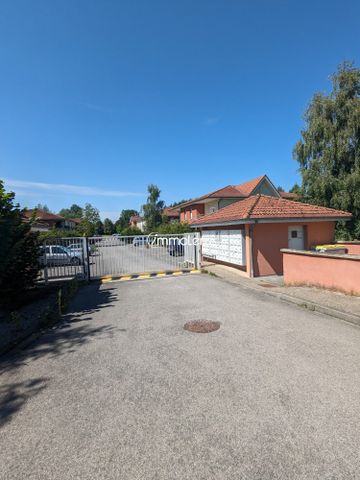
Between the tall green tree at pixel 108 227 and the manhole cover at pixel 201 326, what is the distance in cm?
8159

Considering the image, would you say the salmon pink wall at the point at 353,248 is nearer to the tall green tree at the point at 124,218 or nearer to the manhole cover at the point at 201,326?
the manhole cover at the point at 201,326

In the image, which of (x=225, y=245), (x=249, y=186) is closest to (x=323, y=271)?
(x=225, y=245)

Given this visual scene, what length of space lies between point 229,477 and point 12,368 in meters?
3.88

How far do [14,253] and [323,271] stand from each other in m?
9.22

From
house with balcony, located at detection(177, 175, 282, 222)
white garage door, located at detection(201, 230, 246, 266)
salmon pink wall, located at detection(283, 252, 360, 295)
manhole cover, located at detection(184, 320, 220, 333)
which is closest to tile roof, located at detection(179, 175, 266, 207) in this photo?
house with balcony, located at detection(177, 175, 282, 222)

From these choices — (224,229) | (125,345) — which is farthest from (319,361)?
(224,229)

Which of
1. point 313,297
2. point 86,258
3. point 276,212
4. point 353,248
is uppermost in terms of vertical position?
point 276,212

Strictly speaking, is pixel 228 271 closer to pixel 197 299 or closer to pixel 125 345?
pixel 197 299

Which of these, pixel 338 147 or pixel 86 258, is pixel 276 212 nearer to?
pixel 86 258

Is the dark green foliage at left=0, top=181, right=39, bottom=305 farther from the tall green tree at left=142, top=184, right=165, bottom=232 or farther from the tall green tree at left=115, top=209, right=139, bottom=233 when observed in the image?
the tall green tree at left=115, top=209, right=139, bottom=233

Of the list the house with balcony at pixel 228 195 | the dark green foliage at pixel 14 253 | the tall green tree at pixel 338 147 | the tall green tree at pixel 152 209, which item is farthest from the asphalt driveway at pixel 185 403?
the tall green tree at pixel 152 209

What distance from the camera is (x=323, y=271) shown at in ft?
28.0

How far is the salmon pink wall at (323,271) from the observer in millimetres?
7547

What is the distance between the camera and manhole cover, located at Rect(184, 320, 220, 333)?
5.85 metres
